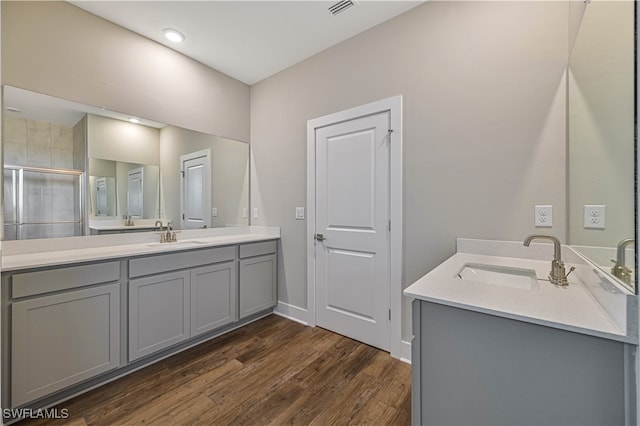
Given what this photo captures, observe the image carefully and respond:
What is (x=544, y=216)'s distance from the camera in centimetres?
160

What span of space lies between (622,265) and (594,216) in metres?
0.41

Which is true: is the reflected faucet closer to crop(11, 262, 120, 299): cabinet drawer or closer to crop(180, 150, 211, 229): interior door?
crop(180, 150, 211, 229): interior door

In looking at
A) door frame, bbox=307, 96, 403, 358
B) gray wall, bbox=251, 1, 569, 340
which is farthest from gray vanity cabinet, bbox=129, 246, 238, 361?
gray wall, bbox=251, 1, 569, 340

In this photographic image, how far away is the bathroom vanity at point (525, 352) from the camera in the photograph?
0.78 metres

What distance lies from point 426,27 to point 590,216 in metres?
1.71

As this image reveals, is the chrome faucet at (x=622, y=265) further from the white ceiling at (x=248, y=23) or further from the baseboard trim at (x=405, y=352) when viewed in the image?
the white ceiling at (x=248, y=23)

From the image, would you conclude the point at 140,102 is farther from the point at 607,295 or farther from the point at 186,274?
the point at 607,295

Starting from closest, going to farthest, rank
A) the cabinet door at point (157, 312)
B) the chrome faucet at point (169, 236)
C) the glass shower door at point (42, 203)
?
1. the glass shower door at point (42, 203)
2. the cabinet door at point (157, 312)
3. the chrome faucet at point (169, 236)

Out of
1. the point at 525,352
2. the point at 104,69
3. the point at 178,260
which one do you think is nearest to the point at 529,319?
the point at 525,352

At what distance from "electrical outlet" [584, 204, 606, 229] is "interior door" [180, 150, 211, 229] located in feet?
9.92

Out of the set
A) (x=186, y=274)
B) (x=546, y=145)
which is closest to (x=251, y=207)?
(x=186, y=274)

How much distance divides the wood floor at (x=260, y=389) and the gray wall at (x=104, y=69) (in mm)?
2163

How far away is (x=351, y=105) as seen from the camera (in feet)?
8.07

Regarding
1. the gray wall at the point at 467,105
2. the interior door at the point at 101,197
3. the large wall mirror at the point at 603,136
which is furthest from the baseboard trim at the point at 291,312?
the large wall mirror at the point at 603,136
